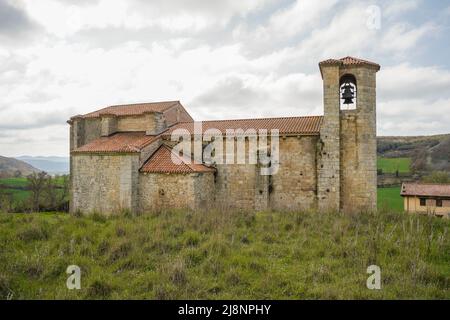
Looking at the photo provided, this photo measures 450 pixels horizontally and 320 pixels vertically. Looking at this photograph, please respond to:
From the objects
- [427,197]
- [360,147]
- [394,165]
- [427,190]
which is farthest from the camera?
[394,165]

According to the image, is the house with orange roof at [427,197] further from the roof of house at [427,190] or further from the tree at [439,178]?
the tree at [439,178]

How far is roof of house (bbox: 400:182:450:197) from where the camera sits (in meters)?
28.8

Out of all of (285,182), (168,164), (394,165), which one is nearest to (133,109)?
(168,164)

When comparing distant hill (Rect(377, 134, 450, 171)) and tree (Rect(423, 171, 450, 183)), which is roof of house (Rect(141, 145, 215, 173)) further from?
distant hill (Rect(377, 134, 450, 171))

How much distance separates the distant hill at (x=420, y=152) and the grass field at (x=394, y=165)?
37.8 inches

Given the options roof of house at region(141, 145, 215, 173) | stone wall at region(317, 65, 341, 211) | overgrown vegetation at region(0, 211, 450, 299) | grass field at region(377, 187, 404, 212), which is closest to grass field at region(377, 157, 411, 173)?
grass field at region(377, 187, 404, 212)

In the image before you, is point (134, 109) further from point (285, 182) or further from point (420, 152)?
point (420, 152)

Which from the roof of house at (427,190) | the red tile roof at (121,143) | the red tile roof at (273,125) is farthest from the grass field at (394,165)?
the red tile roof at (121,143)

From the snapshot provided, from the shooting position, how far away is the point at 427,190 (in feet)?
97.0

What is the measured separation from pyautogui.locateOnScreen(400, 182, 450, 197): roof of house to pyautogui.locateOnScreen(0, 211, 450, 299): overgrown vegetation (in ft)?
71.8

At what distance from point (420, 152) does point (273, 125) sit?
47389mm

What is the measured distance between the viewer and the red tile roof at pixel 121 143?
15.8 meters

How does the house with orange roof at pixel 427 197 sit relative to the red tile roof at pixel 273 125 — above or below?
below
